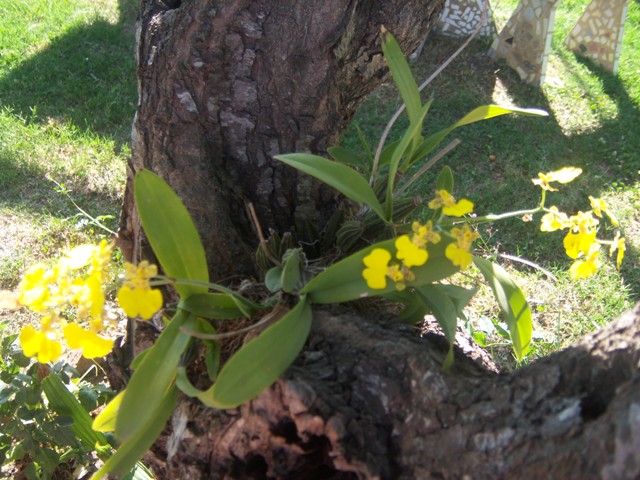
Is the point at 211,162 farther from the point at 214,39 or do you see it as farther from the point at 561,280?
the point at 561,280

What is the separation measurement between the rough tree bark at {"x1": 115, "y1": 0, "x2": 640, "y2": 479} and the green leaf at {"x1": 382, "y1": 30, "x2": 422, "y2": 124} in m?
0.18

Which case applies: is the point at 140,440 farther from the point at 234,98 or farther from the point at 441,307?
the point at 234,98

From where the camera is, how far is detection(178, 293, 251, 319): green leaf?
3.22 ft

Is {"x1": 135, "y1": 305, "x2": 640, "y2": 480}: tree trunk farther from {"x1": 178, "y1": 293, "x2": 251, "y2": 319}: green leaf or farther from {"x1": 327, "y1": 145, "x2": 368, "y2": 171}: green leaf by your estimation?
{"x1": 327, "y1": 145, "x2": 368, "y2": 171}: green leaf

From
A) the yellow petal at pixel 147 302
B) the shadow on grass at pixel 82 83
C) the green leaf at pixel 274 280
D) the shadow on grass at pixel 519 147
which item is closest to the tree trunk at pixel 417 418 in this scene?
the green leaf at pixel 274 280

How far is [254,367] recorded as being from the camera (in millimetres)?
845

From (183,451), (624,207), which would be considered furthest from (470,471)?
(624,207)

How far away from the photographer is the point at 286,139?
1.32 m

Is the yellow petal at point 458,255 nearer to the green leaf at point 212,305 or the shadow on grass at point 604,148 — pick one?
the green leaf at point 212,305

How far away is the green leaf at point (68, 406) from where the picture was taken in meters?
1.31

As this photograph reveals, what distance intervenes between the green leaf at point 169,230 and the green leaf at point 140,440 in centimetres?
18

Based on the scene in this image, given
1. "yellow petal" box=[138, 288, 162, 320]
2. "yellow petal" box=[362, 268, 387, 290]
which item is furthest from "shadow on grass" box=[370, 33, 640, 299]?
"yellow petal" box=[138, 288, 162, 320]

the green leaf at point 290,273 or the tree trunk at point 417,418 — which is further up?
the green leaf at point 290,273

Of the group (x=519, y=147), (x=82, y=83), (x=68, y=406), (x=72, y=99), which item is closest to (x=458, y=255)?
(x=68, y=406)
